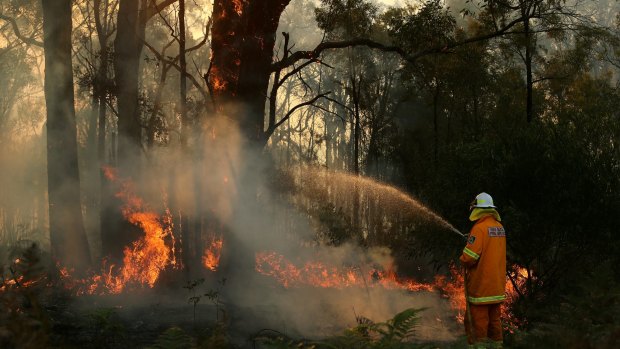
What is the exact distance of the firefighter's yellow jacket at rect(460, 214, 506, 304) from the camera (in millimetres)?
8570

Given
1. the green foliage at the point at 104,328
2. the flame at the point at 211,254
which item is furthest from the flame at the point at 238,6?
the green foliage at the point at 104,328

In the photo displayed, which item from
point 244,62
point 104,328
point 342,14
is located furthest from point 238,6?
point 342,14

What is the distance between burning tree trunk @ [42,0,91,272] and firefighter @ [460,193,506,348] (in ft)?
38.7

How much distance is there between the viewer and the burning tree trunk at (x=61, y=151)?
57.6 ft

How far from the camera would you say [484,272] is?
857 centimetres

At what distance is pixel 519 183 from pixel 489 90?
2183 centimetres

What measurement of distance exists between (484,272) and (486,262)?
0.40 feet

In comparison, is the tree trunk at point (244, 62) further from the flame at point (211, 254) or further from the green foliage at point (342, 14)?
the green foliage at point (342, 14)

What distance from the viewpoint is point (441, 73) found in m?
30.4

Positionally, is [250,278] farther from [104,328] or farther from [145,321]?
[104,328]

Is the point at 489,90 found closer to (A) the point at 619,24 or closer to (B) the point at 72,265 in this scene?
(A) the point at 619,24

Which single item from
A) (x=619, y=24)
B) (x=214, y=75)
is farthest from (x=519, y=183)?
(x=619, y=24)

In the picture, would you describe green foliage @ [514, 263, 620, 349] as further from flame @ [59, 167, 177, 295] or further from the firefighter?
flame @ [59, 167, 177, 295]

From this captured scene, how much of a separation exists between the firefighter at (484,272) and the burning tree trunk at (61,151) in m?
11.8
